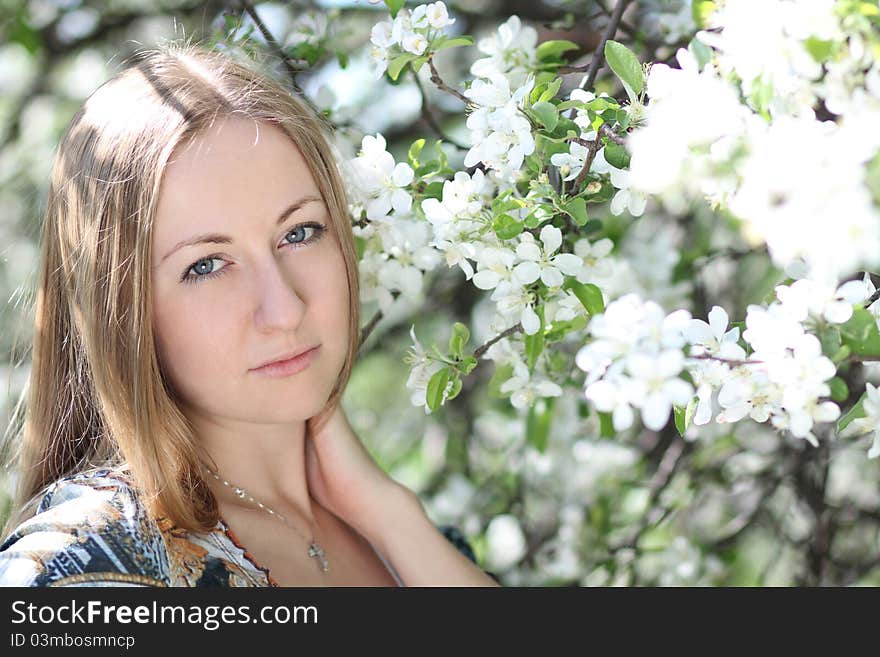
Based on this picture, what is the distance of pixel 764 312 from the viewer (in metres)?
0.78

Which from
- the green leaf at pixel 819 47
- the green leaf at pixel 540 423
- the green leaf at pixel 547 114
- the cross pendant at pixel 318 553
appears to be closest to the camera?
the green leaf at pixel 819 47

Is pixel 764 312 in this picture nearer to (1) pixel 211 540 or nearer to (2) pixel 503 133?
(2) pixel 503 133

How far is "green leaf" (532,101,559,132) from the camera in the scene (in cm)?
98

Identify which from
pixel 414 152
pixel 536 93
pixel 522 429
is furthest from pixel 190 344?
pixel 522 429

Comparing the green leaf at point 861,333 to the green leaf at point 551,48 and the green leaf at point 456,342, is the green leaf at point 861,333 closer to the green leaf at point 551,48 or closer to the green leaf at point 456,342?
the green leaf at point 456,342

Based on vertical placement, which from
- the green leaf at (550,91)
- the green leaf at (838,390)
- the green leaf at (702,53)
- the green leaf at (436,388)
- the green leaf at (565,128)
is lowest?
the green leaf at (436,388)

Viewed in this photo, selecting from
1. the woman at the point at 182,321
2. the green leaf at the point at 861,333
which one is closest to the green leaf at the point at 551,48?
the woman at the point at 182,321

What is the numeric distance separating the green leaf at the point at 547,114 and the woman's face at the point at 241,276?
0.33 metres

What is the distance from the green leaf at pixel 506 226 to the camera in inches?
39.4

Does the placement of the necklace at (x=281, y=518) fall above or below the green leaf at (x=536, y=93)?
below

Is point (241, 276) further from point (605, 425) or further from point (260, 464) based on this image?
point (605, 425)

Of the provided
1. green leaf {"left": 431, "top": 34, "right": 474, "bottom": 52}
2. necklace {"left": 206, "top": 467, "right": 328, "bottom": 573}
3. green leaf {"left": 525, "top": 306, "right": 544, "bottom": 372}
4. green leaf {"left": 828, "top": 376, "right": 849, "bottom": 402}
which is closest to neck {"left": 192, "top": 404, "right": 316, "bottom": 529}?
necklace {"left": 206, "top": 467, "right": 328, "bottom": 573}
